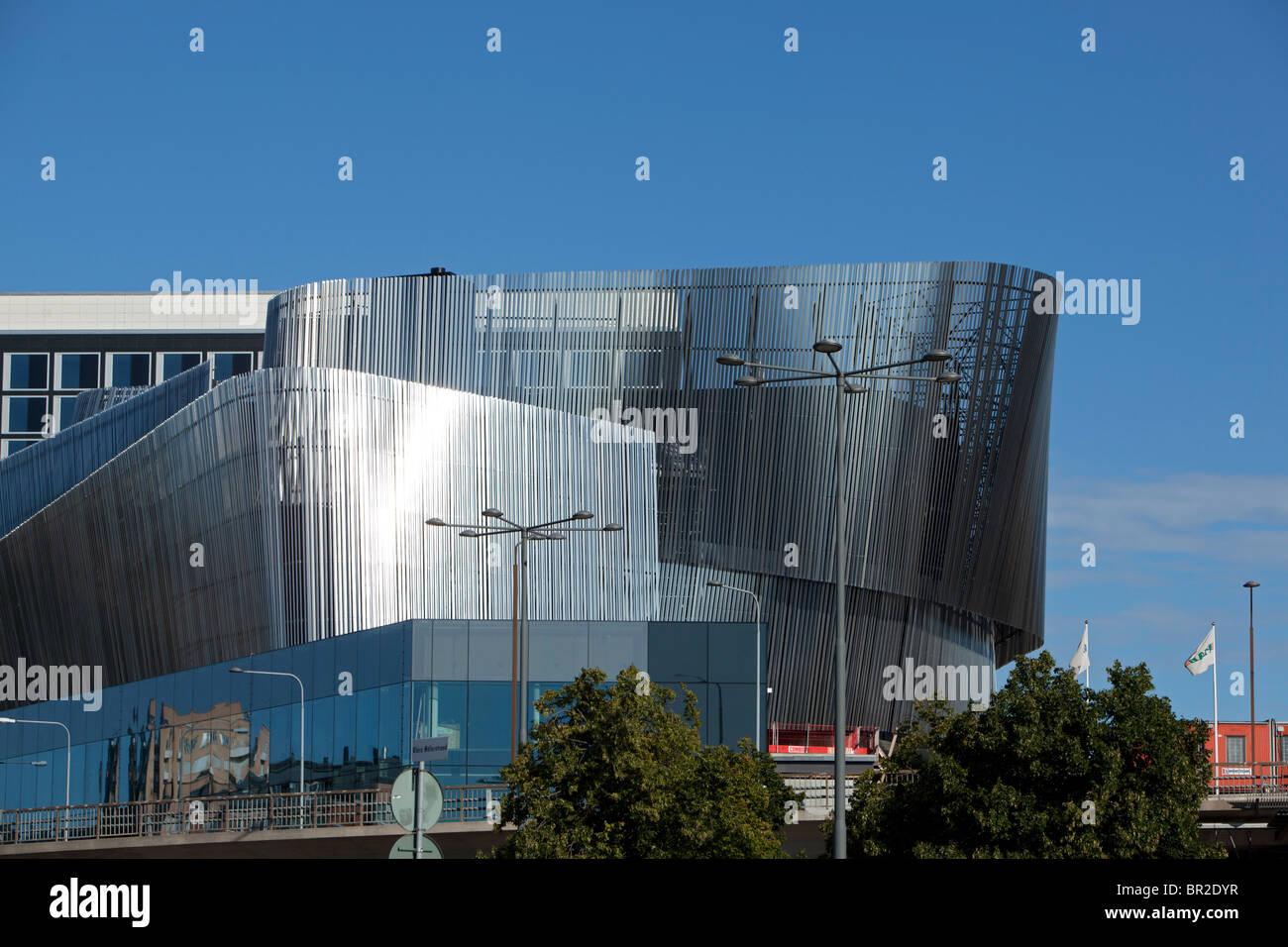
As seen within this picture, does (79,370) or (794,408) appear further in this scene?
(79,370)

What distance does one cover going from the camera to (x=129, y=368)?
125688 mm

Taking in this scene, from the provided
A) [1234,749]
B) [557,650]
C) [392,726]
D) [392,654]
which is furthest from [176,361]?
[1234,749]

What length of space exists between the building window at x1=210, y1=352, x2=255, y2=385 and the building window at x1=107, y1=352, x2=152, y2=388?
18.8ft

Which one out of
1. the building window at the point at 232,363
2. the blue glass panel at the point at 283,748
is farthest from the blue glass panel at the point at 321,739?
the building window at the point at 232,363

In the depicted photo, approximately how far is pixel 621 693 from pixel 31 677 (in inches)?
2155

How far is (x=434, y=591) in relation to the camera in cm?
5922

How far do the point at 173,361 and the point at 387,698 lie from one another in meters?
81.1

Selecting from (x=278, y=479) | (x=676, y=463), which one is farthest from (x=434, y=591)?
(x=676, y=463)

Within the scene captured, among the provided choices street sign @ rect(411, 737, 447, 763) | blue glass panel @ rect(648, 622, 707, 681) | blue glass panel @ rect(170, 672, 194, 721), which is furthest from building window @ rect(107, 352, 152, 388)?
street sign @ rect(411, 737, 447, 763)

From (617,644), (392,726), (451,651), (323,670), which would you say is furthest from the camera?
(617,644)

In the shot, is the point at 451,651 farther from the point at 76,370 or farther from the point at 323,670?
the point at 76,370

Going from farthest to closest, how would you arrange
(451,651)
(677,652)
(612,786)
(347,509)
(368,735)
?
(347,509) → (677,652) → (451,651) → (368,735) → (612,786)

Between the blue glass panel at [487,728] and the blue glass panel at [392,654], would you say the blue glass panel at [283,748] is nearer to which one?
the blue glass panel at [392,654]

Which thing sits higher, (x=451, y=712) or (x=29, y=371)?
(x=29, y=371)
